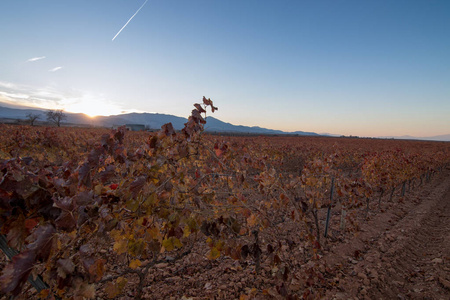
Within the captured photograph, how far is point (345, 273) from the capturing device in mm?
3834

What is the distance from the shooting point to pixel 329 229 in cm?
578

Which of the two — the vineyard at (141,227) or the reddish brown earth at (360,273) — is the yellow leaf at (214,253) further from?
the reddish brown earth at (360,273)

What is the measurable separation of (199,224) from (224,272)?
232cm

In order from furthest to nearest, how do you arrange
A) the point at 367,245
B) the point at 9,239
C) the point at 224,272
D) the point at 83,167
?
the point at 367,245
the point at 224,272
the point at 83,167
the point at 9,239

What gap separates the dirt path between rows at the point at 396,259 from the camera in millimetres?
3449

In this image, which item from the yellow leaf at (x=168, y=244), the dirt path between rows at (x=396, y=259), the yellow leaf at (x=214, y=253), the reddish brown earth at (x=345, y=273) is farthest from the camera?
the dirt path between rows at (x=396, y=259)

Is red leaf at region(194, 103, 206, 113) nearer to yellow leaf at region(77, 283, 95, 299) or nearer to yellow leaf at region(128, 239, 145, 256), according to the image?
yellow leaf at region(128, 239, 145, 256)

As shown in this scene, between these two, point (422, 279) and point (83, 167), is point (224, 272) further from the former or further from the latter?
point (422, 279)

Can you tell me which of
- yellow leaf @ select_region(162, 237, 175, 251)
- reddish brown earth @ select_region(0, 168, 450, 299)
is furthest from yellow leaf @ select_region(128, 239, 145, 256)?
reddish brown earth @ select_region(0, 168, 450, 299)

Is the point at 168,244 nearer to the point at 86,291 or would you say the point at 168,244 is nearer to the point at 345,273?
the point at 86,291

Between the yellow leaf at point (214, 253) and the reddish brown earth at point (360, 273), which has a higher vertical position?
the yellow leaf at point (214, 253)

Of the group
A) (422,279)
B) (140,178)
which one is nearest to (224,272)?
(140,178)

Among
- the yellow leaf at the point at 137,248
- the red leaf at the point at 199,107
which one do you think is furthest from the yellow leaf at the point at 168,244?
the red leaf at the point at 199,107

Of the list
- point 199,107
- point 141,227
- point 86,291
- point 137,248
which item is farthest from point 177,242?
point 199,107
